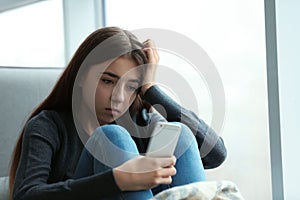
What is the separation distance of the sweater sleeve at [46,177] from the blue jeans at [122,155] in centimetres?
4

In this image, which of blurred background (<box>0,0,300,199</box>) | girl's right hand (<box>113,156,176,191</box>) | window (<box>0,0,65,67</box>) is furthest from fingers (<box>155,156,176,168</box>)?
window (<box>0,0,65,67</box>)

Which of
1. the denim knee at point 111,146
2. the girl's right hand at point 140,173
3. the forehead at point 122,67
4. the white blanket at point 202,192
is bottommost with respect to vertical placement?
the white blanket at point 202,192

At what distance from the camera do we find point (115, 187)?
2.59 feet

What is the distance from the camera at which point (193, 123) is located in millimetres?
1049

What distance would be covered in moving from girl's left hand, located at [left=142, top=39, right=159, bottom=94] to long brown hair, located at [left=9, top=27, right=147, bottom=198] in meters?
0.02

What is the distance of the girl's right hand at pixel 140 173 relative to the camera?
78 centimetres

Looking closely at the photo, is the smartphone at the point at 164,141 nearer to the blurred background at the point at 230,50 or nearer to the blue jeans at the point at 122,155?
the blue jeans at the point at 122,155

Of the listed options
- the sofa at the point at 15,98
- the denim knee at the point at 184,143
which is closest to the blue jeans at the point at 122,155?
the denim knee at the point at 184,143

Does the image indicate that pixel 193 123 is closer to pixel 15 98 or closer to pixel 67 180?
pixel 67 180

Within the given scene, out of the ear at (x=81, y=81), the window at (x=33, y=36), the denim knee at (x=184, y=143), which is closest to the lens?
the denim knee at (x=184, y=143)

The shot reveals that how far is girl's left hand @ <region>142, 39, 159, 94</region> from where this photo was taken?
1.05 m

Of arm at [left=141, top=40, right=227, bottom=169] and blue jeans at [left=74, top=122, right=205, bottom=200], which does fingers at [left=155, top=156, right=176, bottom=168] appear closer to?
blue jeans at [left=74, top=122, right=205, bottom=200]

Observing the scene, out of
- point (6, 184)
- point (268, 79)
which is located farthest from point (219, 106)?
point (6, 184)

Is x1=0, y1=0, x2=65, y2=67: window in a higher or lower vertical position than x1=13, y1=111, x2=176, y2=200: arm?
higher
